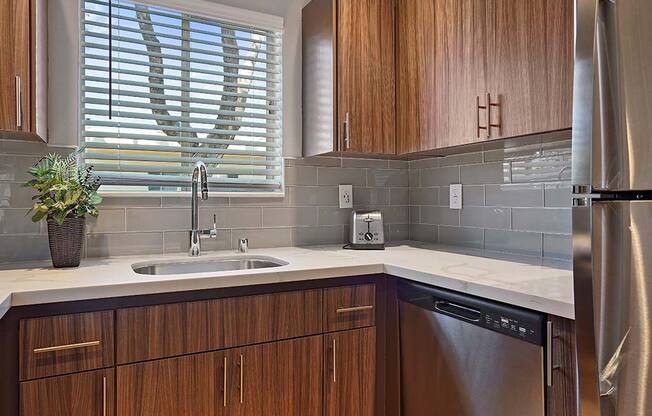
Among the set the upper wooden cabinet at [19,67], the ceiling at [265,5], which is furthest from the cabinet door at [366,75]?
the upper wooden cabinet at [19,67]

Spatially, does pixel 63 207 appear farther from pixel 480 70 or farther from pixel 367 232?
pixel 480 70

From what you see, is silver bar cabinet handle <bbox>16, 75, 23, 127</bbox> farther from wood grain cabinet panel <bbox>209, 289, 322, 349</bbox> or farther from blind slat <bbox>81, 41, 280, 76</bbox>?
wood grain cabinet panel <bbox>209, 289, 322, 349</bbox>

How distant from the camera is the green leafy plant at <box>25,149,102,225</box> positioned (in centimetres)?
149

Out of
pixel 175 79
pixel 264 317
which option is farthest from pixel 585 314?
pixel 175 79

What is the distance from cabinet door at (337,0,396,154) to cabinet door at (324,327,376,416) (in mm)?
831

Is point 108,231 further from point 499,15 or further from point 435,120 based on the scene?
point 499,15

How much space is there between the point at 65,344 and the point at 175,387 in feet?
1.12

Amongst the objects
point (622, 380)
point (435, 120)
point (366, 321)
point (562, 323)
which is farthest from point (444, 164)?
point (622, 380)

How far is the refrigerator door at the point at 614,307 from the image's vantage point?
2.89 feet

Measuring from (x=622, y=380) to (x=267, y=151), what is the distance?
5.61 ft

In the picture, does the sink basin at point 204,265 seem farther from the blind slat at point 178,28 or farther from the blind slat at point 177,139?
the blind slat at point 178,28

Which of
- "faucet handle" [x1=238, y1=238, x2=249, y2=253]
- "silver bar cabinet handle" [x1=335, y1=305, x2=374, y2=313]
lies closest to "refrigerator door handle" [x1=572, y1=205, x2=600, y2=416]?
"silver bar cabinet handle" [x1=335, y1=305, x2=374, y2=313]

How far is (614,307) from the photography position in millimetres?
916

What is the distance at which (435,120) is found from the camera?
181 cm
